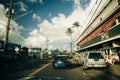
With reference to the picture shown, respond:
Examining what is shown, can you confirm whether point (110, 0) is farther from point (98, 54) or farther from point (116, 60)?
point (98, 54)

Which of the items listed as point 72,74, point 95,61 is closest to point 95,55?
point 95,61

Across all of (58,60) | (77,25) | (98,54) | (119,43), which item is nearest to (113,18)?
(119,43)

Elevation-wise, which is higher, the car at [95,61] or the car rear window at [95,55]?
the car rear window at [95,55]

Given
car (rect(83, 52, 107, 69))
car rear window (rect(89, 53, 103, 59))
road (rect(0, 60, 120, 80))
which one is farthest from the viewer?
car rear window (rect(89, 53, 103, 59))

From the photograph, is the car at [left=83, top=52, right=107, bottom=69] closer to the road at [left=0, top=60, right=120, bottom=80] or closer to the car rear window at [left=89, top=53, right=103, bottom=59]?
the car rear window at [left=89, top=53, right=103, bottom=59]

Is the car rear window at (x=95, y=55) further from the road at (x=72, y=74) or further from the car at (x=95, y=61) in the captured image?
the road at (x=72, y=74)

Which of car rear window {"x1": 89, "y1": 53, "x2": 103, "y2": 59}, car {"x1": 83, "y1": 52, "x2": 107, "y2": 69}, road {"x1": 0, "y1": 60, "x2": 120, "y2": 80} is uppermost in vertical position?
car rear window {"x1": 89, "y1": 53, "x2": 103, "y2": 59}

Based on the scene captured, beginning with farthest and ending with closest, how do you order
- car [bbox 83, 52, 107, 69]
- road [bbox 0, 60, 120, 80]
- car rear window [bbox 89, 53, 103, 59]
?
1. car rear window [bbox 89, 53, 103, 59]
2. car [bbox 83, 52, 107, 69]
3. road [bbox 0, 60, 120, 80]

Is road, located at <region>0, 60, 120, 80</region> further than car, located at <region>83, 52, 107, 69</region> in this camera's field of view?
No

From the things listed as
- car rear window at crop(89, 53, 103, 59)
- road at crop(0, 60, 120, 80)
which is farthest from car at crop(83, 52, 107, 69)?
road at crop(0, 60, 120, 80)

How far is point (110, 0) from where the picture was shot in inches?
1016

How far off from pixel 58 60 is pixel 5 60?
6.48 m

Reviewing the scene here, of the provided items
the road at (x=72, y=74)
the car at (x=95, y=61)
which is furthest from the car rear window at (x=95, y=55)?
the road at (x=72, y=74)

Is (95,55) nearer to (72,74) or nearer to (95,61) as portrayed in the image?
(95,61)
